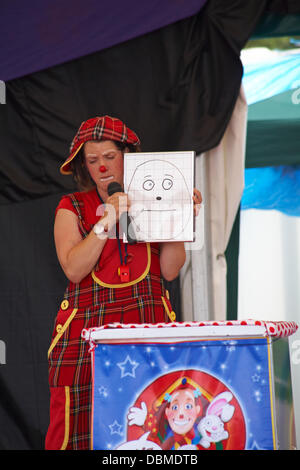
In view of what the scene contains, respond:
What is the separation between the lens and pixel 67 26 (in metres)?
2.76

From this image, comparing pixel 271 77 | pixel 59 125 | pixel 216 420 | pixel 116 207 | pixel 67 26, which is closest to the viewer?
pixel 216 420

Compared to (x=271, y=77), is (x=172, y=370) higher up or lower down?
lower down

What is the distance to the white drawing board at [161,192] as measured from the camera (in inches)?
71.9

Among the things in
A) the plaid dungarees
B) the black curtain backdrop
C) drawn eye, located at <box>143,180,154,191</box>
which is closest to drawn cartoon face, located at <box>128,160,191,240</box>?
drawn eye, located at <box>143,180,154,191</box>

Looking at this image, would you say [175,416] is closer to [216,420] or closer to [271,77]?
[216,420]

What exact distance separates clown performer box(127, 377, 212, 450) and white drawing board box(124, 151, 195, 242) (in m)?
0.57

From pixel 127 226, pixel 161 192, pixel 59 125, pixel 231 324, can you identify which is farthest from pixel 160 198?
pixel 59 125

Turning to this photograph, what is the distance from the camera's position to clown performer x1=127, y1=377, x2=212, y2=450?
1.36m

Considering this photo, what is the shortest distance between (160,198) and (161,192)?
21mm

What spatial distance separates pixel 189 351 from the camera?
1.41 meters

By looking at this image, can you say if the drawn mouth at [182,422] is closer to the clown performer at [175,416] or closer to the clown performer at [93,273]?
the clown performer at [175,416]

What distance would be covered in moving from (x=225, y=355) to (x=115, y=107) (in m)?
1.92
